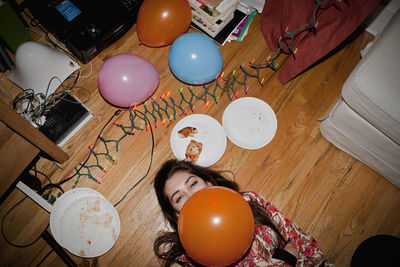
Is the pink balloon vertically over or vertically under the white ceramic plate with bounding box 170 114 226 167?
over

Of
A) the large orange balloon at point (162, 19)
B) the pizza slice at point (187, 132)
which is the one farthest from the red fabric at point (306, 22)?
the pizza slice at point (187, 132)

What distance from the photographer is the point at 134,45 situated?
171 centimetres

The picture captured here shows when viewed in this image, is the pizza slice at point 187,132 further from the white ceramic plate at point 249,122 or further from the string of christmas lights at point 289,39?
the string of christmas lights at point 289,39

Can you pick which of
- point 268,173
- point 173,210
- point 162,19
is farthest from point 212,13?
point 173,210

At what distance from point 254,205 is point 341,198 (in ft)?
1.98

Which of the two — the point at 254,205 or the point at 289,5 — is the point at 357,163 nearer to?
the point at 254,205

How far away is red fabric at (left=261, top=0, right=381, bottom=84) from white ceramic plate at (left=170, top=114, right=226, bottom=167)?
57 cm

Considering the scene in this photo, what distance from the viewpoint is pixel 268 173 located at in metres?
1.50

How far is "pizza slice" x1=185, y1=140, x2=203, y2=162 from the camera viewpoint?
57.3 inches

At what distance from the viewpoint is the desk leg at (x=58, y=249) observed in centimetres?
133

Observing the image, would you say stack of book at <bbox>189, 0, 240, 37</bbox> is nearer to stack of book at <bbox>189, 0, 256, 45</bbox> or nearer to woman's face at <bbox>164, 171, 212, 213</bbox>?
stack of book at <bbox>189, 0, 256, 45</bbox>

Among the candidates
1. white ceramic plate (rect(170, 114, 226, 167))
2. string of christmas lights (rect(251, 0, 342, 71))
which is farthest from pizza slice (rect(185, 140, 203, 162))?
string of christmas lights (rect(251, 0, 342, 71))

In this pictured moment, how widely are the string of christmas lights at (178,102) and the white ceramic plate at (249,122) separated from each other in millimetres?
103

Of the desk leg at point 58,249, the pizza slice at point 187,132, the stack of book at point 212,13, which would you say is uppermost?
the stack of book at point 212,13
